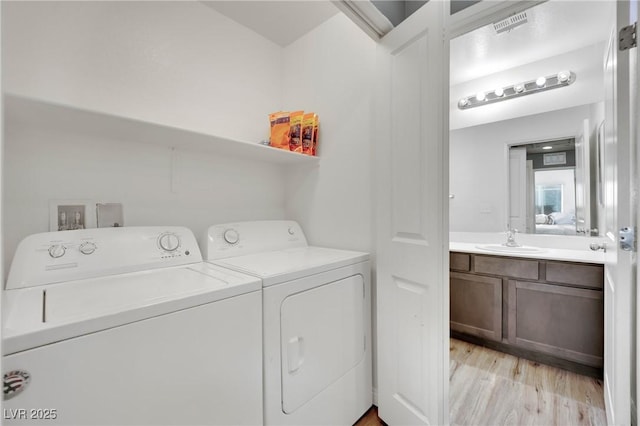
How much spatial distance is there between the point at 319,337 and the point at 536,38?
8.21 feet

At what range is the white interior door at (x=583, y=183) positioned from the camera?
216 centimetres

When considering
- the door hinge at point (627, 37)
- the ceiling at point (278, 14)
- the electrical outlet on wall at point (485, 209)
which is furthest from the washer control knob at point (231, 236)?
the electrical outlet on wall at point (485, 209)

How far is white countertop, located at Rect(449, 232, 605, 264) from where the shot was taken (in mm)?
1963

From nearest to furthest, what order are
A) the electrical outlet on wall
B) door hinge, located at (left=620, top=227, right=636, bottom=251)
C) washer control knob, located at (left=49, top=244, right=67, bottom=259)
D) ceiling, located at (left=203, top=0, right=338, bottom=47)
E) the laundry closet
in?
door hinge, located at (left=620, top=227, right=636, bottom=251), washer control knob, located at (left=49, top=244, right=67, bottom=259), the laundry closet, ceiling, located at (left=203, top=0, right=338, bottom=47), the electrical outlet on wall

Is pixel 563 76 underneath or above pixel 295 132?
above

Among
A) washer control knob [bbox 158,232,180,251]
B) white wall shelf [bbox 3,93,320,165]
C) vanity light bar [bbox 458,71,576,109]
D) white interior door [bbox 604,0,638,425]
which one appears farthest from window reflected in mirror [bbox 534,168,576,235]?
washer control knob [bbox 158,232,180,251]

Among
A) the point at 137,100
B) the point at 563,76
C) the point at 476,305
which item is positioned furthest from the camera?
the point at 476,305

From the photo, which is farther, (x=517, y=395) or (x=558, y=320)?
(x=558, y=320)

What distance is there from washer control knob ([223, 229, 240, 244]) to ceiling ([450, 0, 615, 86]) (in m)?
2.09

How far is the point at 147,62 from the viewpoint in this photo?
1.57 meters

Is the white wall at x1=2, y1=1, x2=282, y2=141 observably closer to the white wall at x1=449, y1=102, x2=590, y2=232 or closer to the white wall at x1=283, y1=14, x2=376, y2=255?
the white wall at x1=283, y1=14, x2=376, y2=255

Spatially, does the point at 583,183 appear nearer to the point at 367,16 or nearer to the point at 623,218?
the point at 623,218

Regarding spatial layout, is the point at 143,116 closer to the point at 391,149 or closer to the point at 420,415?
the point at 391,149

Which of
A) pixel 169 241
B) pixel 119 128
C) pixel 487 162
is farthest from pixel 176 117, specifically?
pixel 487 162
